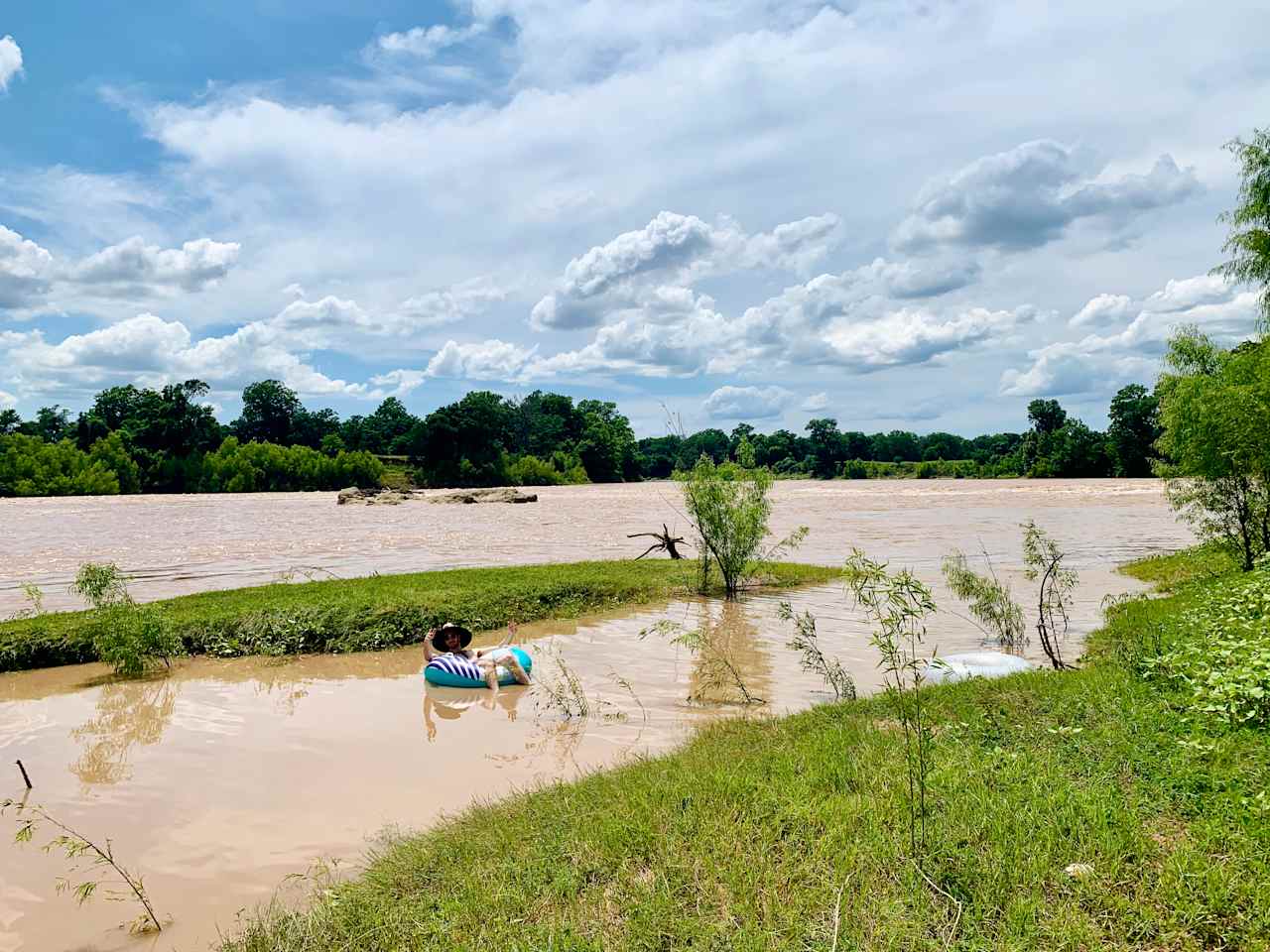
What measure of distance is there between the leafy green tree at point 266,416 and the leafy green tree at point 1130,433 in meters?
110

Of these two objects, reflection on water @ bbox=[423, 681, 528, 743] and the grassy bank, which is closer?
the grassy bank

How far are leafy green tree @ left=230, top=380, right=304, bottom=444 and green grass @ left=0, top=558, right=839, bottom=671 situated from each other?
11114 centimetres

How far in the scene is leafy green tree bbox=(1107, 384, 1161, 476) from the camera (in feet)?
285

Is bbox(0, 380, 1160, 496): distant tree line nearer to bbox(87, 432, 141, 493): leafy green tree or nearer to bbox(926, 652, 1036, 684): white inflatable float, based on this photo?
bbox(87, 432, 141, 493): leafy green tree

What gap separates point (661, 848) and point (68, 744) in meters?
8.20

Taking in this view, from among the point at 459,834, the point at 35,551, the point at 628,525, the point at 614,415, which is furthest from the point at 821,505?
the point at 614,415

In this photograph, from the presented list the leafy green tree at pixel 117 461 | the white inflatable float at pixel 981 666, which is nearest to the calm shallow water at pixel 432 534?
the white inflatable float at pixel 981 666

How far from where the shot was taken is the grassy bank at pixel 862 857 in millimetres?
4215

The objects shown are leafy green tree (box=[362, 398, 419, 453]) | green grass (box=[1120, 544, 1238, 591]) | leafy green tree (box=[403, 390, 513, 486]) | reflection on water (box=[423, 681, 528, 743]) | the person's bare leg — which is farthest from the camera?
leafy green tree (box=[362, 398, 419, 453])

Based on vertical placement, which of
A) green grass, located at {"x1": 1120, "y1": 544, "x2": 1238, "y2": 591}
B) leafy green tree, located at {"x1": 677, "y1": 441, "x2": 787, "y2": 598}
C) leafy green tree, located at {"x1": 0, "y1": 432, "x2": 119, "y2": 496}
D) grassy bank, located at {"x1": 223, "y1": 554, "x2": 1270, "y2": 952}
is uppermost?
leafy green tree, located at {"x1": 0, "y1": 432, "x2": 119, "y2": 496}

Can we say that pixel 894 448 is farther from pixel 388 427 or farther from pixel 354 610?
pixel 354 610

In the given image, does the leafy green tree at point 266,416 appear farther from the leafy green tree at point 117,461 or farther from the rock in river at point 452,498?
the rock in river at point 452,498

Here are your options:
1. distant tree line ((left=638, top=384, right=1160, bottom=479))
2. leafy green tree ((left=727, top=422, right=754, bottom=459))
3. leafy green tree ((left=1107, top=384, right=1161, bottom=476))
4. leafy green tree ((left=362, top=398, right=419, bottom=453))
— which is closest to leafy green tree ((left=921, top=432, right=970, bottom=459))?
distant tree line ((left=638, top=384, right=1160, bottom=479))

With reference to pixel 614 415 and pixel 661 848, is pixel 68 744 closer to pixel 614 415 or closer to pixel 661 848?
pixel 661 848
